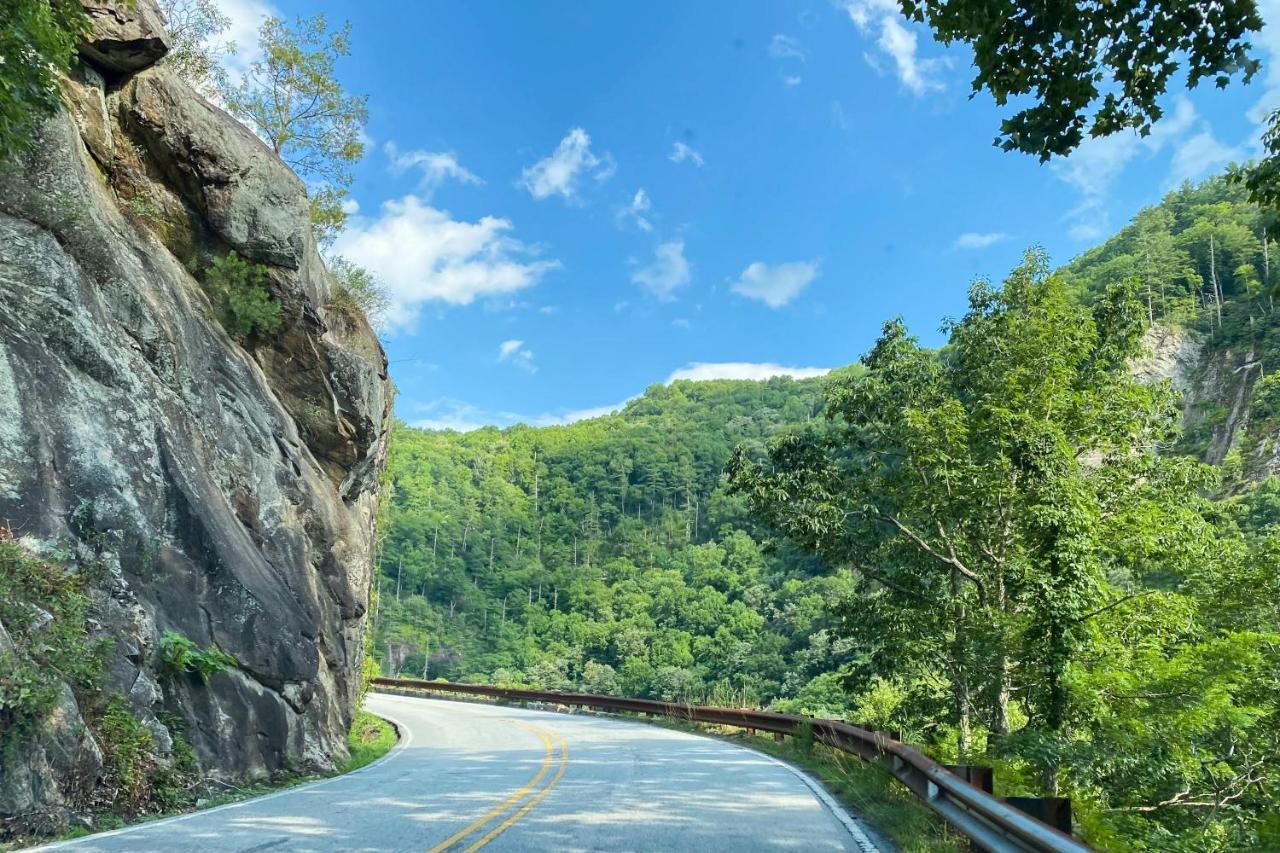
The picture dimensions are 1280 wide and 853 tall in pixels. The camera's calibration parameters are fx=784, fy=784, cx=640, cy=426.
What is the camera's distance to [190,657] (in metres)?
9.59

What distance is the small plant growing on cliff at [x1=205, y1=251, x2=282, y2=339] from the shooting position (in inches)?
610

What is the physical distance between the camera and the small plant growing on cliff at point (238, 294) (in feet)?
50.8

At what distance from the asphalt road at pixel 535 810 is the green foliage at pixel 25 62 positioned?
22.5ft

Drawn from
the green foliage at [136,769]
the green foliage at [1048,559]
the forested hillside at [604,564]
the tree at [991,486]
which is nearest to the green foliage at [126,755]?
the green foliage at [136,769]

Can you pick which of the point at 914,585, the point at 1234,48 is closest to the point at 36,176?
the point at 1234,48

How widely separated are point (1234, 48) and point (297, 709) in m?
13.5

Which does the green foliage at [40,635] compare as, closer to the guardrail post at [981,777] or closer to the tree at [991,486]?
the guardrail post at [981,777]

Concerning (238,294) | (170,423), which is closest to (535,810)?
(170,423)

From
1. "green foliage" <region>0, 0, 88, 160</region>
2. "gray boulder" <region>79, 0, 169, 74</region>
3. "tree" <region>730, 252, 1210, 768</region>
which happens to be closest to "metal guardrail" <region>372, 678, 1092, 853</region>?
"tree" <region>730, 252, 1210, 768</region>

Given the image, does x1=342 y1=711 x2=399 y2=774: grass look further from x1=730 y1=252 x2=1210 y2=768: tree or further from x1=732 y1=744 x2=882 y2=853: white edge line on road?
x1=730 y1=252 x2=1210 y2=768: tree

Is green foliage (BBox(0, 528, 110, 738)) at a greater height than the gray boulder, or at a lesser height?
lesser

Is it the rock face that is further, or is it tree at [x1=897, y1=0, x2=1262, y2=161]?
the rock face

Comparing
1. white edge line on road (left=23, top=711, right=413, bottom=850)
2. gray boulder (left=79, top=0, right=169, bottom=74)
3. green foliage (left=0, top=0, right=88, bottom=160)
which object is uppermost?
gray boulder (left=79, top=0, right=169, bottom=74)

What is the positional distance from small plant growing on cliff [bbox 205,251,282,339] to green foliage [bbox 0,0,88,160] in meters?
6.58
